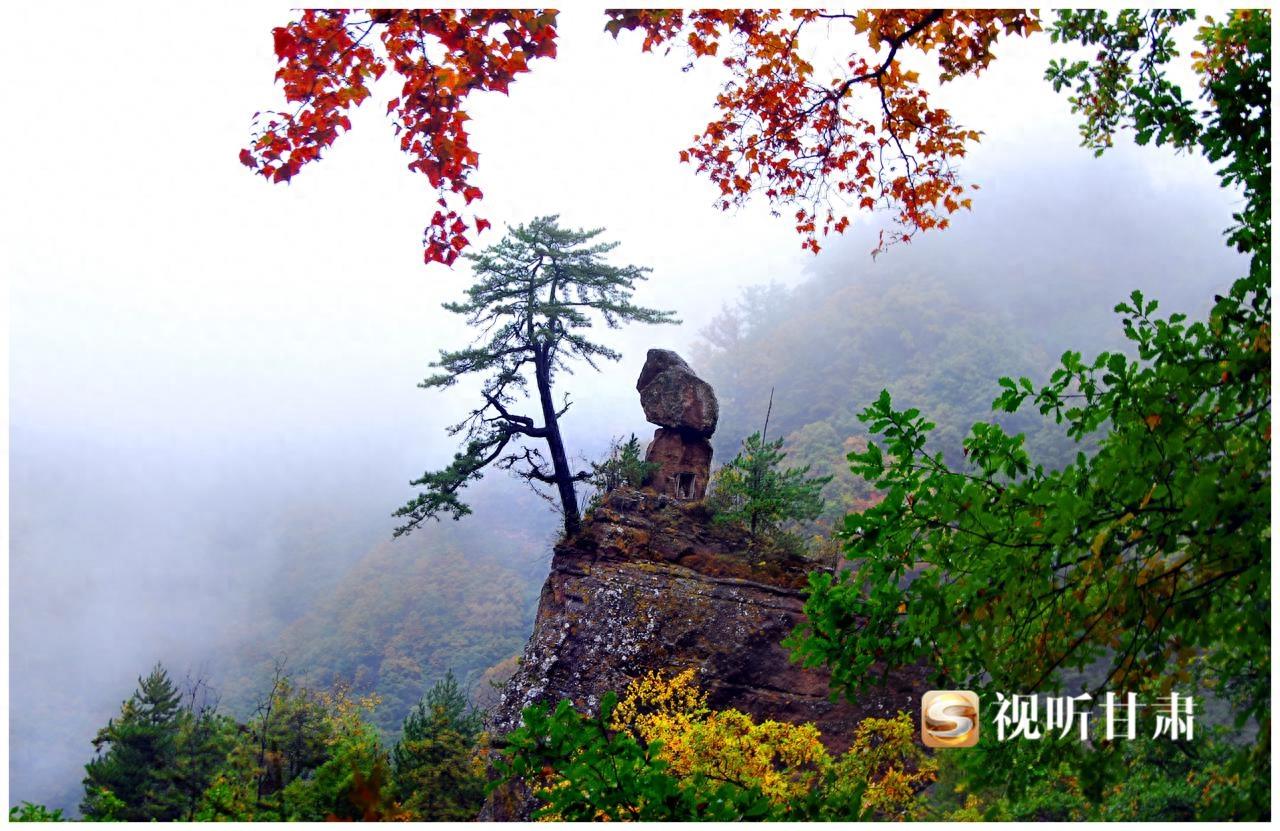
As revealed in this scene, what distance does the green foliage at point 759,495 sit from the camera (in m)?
8.55

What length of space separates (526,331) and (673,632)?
3.97 m

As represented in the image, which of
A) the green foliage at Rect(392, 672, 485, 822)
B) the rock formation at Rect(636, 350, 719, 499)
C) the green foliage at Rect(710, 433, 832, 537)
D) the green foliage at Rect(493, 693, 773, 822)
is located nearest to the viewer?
the green foliage at Rect(493, 693, 773, 822)

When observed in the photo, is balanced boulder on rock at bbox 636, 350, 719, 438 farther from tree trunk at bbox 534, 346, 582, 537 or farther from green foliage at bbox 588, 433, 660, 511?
→ tree trunk at bbox 534, 346, 582, 537

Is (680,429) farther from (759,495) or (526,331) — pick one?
(526,331)

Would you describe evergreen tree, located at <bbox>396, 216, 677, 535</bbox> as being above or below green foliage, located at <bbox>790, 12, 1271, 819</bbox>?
above

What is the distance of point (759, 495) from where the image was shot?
856 centimetres

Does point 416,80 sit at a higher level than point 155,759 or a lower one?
higher

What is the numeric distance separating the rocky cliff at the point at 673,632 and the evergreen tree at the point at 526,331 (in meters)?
1.42

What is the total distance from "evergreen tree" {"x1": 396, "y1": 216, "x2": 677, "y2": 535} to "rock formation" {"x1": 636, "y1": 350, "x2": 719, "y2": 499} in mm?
870

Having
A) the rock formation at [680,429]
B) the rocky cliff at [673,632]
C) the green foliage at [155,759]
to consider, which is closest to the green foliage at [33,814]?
the rocky cliff at [673,632]

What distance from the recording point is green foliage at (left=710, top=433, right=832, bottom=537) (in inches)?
336

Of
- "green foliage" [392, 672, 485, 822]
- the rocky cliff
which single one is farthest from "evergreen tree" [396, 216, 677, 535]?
"green foliage" [392, 672, 485, 822]

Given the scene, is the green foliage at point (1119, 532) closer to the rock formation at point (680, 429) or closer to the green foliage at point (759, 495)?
the green foliage at point (759, 495)

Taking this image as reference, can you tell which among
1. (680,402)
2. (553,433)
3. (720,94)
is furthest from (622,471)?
(720,94)
